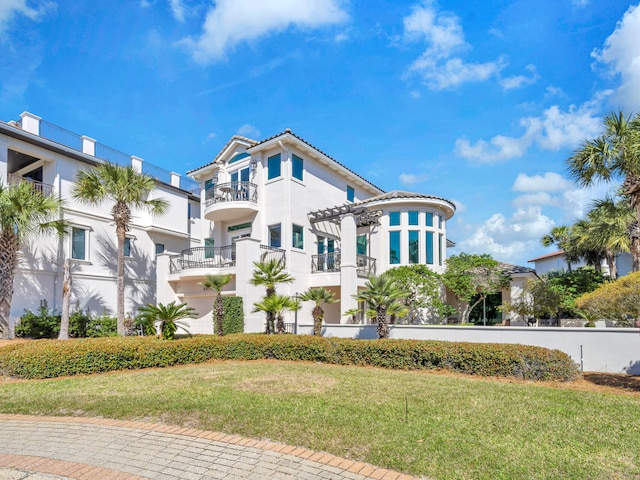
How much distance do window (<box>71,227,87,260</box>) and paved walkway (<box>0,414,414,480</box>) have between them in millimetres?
16928

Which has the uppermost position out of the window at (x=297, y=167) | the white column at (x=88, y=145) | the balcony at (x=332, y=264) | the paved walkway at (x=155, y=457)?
the white column at (x=88, y=145)

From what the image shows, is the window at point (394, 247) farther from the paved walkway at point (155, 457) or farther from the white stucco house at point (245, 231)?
the paved walkway at point (155, 457)

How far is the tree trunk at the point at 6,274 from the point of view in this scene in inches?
653

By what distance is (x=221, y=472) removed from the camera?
439 centimetres

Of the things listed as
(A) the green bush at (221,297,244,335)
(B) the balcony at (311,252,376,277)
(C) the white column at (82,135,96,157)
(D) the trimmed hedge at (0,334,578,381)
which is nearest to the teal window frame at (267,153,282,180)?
(B) the balcony at (311,252,376,277)

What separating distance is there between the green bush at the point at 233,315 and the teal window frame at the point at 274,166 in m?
6.89

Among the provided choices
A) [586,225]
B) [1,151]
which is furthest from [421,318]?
[1,151]

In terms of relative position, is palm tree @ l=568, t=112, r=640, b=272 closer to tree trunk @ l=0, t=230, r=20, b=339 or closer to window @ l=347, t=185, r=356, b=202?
window @ l=347, t=185, r=356, b=202

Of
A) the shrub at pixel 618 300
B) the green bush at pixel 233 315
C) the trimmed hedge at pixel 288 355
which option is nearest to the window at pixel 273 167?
the green bush at pixel 233 315

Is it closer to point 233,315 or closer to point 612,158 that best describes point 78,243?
point 233,315

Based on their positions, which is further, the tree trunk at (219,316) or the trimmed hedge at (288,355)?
the tree trunk at (219,316)

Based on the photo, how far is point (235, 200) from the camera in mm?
20672

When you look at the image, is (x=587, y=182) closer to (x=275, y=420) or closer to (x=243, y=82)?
(x=243, y=82)

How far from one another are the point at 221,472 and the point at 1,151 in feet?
66.8
